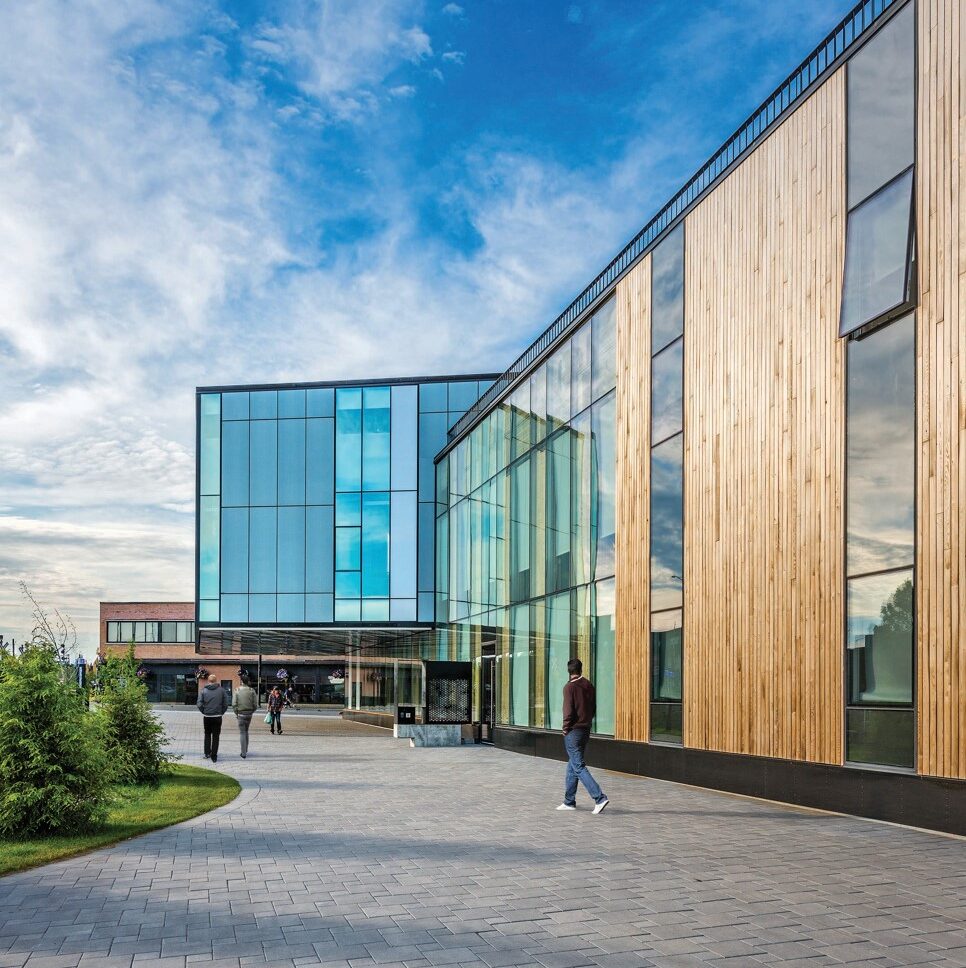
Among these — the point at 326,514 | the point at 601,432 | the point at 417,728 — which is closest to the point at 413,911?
the point at 601,432

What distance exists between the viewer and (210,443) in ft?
131

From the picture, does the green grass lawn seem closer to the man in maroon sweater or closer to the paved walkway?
the paved walkway

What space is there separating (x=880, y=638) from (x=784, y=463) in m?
3.02

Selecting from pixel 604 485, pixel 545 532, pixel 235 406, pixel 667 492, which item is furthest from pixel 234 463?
pixel 667 492

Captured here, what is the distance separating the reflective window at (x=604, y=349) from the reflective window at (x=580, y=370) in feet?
1.13

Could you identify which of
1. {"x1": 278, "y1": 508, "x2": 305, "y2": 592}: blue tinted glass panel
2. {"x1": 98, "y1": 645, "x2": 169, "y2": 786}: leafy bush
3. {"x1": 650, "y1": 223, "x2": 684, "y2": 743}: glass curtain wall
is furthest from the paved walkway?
{"x1": 278, "y1": 508, "x2": 305, "y2": 592}: blue tinted glass panel

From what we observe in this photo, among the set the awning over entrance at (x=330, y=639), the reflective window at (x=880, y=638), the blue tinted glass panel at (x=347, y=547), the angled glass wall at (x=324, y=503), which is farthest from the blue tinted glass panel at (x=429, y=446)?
the reflective window at (x=880, y=638)

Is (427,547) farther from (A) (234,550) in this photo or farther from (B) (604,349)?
(B) (604,349)

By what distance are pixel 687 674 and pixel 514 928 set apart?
410 inches

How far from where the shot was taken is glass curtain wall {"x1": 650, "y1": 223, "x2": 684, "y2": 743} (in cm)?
1745

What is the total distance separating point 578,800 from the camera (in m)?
14.2

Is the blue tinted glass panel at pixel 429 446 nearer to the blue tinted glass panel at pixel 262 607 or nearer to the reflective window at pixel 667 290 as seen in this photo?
the blue tinted glass panel at pixel 262 607

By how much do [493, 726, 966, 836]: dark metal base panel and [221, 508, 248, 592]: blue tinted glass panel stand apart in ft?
72.2

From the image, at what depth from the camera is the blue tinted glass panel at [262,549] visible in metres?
39.1
